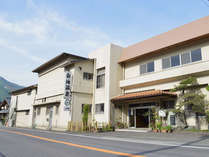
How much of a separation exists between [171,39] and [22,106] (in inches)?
1172

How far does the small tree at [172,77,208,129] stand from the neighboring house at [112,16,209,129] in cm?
47

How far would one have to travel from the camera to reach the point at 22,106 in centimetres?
3638

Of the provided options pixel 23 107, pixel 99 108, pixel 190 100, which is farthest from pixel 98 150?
pixel 23 107

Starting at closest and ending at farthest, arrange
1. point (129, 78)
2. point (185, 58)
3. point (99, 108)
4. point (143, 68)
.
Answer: point (185, 58)
point (143, 68)
point (129, 78)
point (99, 108)

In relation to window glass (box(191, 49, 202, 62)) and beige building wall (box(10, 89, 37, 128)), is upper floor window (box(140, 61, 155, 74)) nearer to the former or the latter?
window glass (box(191, 49, 202, 62))

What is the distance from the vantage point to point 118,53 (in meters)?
23.3

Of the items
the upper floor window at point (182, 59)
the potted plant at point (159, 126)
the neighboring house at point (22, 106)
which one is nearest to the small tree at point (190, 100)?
the potted plant at point (159, 126)

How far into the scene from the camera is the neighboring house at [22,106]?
3333cm

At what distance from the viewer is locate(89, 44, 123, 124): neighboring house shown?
21234 mm

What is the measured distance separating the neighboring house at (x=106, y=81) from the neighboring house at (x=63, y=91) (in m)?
0.92

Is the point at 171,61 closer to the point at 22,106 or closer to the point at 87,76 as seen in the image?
the point at 87,76

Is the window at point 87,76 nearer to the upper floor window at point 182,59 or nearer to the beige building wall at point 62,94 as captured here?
the beige building wall at point 62,94

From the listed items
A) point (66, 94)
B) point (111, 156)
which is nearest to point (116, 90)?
point (66, 94)

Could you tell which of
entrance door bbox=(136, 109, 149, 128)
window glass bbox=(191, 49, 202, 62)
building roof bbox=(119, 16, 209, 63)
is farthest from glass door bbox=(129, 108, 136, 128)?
window glass bbox=(191, 49, 202, 62)
